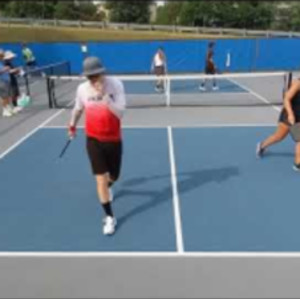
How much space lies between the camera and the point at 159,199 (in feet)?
21.9

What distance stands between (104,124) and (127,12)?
235 feet

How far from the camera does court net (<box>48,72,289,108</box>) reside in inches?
590

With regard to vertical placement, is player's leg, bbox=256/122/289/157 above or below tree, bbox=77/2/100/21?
above

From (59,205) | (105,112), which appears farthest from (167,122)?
(105,112)

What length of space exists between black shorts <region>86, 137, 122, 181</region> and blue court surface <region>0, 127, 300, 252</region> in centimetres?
73

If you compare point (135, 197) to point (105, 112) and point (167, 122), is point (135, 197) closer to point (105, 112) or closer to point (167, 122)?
point (105, 112)

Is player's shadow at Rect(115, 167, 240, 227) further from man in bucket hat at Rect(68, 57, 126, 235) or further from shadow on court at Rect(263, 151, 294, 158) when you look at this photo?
shadow on court at Rect(263, 151, 294, 158)

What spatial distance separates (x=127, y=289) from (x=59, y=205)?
94.2 inches

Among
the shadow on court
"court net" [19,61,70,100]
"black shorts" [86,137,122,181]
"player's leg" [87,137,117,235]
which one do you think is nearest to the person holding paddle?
the shadow on court

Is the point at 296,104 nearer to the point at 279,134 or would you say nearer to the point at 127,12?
the point at 279,134

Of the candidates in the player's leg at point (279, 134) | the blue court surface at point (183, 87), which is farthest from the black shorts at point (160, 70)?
the player's leg at point (279, 134)

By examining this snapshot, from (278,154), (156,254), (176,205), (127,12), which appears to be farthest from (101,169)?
(127,12)

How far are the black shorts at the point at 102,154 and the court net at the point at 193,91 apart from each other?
8.82 meters

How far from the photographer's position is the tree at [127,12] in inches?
2916
